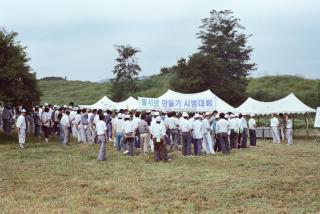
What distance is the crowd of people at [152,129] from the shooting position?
725 inches

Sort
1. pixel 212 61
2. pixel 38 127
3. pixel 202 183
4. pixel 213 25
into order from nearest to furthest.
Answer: pixel 202 183 → pixel 38 127 → pixel 212 61 → pixel 213 25

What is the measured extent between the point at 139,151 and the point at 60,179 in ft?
26.0

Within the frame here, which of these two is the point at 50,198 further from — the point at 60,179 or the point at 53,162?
the point at 53,162

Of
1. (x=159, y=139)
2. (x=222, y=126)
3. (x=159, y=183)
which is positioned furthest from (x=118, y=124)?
(x=159, y=183)

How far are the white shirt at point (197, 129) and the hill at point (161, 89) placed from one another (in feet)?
103

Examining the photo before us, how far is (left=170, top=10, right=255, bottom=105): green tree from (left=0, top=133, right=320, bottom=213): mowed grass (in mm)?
29140

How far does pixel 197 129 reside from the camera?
65.1 feet

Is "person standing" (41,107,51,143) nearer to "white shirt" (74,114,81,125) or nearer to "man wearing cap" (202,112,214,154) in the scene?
"white shirt" (74,114,81,125)

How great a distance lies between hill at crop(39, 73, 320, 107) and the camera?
179 feet

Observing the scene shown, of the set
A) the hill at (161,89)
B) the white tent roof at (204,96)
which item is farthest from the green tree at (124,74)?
the white tent roof at (204,96)

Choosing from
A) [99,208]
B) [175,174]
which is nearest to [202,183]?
[175,174]

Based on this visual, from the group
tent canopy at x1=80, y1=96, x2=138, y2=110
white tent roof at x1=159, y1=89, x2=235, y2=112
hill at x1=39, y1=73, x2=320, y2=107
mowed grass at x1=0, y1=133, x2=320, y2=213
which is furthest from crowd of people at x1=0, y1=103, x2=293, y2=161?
hill at x1=39, y1=73, x2=320, y2=107

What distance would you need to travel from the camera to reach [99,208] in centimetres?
1027

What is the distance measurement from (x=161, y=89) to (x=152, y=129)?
45.1 m
